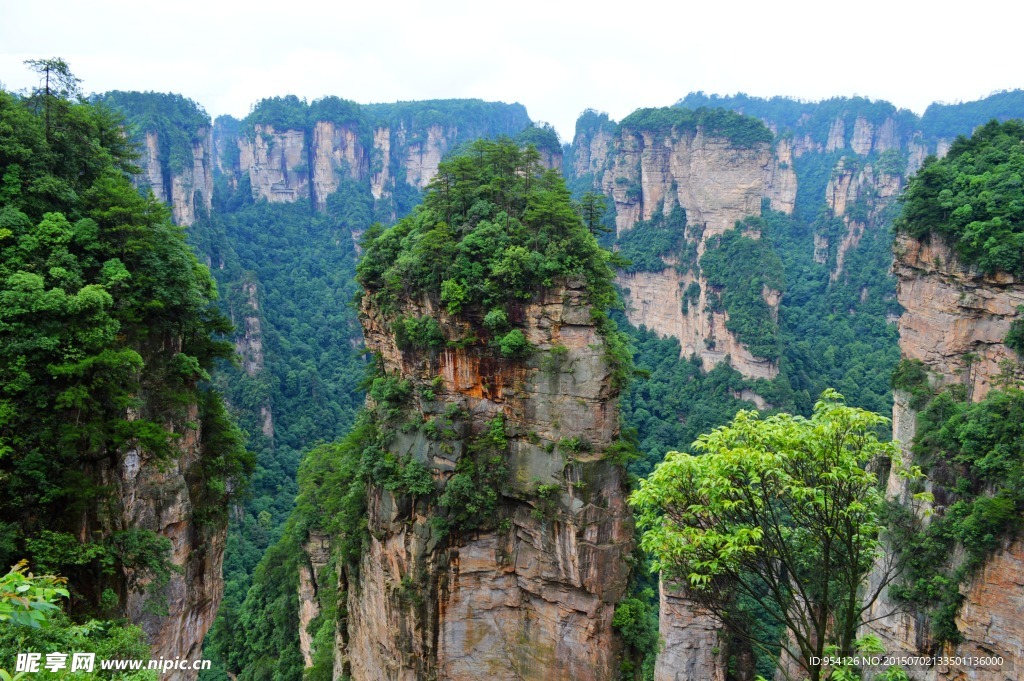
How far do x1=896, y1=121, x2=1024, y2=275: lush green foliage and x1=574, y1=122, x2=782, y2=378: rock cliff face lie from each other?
27070 mm

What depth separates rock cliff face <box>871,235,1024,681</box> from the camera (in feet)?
56.3

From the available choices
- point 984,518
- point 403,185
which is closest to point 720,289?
point 984,518

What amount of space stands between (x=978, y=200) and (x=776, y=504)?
1920 cm

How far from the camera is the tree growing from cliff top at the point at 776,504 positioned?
25.6 ft

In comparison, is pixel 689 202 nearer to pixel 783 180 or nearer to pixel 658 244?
pixel 658 244

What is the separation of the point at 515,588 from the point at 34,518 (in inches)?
523

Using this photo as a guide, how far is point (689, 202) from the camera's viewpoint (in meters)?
59.6

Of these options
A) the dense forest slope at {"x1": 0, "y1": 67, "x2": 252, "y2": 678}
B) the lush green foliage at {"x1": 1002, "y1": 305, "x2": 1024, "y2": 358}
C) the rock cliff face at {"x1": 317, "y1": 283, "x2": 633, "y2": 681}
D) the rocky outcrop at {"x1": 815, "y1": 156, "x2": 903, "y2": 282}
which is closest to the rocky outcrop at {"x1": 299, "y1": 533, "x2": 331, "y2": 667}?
the rock cliff face at {"x1": 317, "y1": 283, "x2": 633, "y2": 681}

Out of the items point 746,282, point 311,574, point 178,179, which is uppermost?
point 178,179

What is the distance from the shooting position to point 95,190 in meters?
13.4

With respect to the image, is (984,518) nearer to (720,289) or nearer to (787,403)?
(787,403)

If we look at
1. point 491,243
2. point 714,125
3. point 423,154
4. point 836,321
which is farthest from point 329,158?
point 491,243

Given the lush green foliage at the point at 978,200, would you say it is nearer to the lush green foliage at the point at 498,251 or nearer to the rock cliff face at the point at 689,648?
the lush green foliage at the point at 498,251

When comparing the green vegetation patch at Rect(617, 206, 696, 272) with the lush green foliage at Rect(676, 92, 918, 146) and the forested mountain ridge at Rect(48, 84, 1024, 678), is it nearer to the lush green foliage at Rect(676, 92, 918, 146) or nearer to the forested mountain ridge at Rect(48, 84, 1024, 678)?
the forested mountain ridge at Rect(48, 84, 1024, 678)
